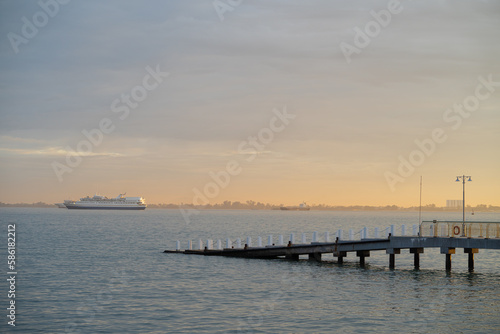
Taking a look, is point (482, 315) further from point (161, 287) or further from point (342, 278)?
point (161, 287)

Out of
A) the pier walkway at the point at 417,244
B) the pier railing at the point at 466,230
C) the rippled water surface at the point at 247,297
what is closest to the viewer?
the rippled water surface at the point at 247,297

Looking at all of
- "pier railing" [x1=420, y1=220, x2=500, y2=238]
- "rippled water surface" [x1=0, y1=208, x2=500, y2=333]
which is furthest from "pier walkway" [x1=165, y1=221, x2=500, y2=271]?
"rippled water surface" [x1=0, y1=208, x2=500, y2=333]

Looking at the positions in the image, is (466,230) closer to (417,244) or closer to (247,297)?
→ (417,244)

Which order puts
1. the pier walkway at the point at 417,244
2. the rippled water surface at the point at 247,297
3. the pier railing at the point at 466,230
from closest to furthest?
the rippled water surface at the point at 247,297
the pier railing at the point at 466,230
the pier walkway at the point at 417,244

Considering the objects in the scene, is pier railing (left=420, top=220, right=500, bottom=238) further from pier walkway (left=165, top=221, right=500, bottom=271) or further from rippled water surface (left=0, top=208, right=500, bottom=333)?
rippled water surface (left=0, top=208, right=500, bottom=333)

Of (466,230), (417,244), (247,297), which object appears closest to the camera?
(247,297)

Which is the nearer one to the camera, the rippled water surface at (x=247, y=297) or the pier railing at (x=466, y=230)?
the rippled water surface at (x=247, y=297)

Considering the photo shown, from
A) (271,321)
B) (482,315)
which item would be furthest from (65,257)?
(482,315)

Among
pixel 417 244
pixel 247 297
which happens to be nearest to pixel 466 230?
pixel 417 244

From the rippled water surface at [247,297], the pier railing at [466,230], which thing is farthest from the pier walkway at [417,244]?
the rippled water surface at [247,297]

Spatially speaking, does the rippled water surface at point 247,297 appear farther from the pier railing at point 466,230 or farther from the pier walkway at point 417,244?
the pier railing at point 466,230

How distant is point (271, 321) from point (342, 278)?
15.8 m

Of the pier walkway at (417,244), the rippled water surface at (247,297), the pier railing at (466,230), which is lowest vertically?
the rippled water surface at (247,297)

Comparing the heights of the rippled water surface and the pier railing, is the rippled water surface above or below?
below
